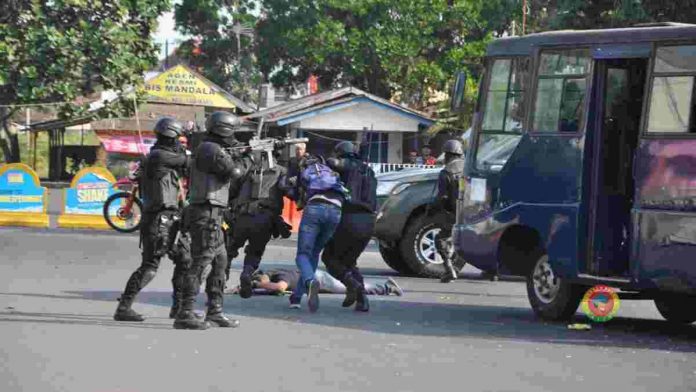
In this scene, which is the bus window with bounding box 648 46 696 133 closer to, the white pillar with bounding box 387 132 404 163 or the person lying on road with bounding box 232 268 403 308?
the person lying on road with bounding box 232 268 403 308

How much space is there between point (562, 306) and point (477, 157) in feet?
6.57

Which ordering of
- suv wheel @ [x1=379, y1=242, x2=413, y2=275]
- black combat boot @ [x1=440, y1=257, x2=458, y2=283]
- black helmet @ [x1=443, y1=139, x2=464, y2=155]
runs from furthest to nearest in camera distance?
1. suv wheel @ [x1=379, y1=242, x2=413, y2=275]
2. black combat boot @ [x1=440, y1=257, x2=458, y2=283]
3. black helmet @ [x1=443, y1=139, x2=464, y2=155]

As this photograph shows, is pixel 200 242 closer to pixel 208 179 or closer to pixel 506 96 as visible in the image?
pixel 208 179

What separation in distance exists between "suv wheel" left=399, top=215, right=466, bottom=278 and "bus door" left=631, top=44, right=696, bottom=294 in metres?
6.47

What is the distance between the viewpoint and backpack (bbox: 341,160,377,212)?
14.0 metres

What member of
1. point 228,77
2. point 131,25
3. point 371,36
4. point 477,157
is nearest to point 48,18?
point 131,25

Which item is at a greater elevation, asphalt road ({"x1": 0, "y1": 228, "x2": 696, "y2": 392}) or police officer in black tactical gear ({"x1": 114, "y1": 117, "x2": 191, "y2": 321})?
police officer in black tactical gear ({"x1": 114, "y1": 117, "x2": 191, "y2": 321})

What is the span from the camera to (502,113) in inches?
571

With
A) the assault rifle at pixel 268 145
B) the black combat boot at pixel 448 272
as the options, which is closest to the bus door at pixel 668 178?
the assault rifle at pixel 268 145

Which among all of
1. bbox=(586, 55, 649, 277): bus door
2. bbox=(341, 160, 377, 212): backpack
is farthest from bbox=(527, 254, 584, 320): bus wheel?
bbox=(341, 160, 377, 212): backpack

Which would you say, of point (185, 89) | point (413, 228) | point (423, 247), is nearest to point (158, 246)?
point (413, 228)

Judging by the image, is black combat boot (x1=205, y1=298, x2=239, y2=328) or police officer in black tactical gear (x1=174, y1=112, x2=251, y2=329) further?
black combat boot (x1=205, y1=298, x2=239, y2=328)

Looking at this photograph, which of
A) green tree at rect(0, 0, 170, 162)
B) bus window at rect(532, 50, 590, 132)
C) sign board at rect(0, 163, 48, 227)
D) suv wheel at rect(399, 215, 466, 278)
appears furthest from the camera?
green tree at rect(0, 0, 170, 162)

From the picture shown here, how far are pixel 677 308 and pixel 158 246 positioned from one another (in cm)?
496
